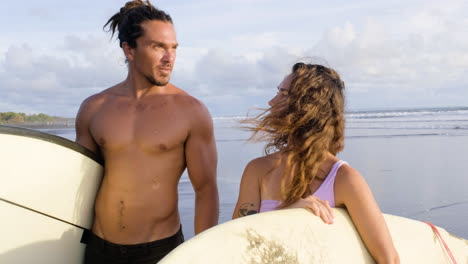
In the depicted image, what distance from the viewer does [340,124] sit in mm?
2004

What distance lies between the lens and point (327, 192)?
190 centimetres

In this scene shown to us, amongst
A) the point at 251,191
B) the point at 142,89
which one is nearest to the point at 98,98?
the point at 142,89

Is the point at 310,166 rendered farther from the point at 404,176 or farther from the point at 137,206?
the point at 404,176

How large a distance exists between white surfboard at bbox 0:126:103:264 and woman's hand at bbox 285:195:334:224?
125 cm

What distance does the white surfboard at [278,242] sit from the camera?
5.42 ft

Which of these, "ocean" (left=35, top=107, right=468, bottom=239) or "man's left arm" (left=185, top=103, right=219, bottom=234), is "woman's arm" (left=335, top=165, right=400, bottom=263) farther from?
"ocean" (left=35, top=107, right=468, bottom=239)

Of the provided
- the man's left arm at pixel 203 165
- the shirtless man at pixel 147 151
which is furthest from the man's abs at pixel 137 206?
the man's left arm at pixel 203 165

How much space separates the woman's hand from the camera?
190 centimetres

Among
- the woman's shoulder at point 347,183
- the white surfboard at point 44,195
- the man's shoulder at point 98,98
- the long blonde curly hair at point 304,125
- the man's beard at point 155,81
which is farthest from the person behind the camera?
the man's shoulder at point 98,98

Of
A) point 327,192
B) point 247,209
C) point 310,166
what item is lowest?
point 247,209

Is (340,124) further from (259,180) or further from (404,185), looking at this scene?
(404,185)

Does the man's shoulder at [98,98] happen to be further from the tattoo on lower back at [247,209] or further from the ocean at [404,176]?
the ocean at [404,176]

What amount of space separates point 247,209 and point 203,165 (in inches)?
25.7

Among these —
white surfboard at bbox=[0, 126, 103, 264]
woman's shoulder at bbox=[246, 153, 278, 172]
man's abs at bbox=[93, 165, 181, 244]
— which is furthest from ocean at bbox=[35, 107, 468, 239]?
white surfboard at bbox=[0, 126, 103, 264]
